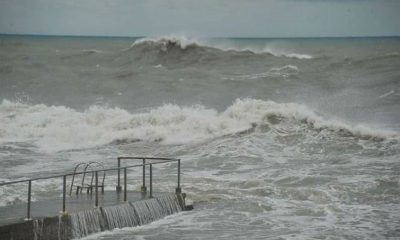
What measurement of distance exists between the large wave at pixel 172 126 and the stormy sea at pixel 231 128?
0.06 metres

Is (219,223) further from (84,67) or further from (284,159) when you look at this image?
(84,67)

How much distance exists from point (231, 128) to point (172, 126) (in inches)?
76.7

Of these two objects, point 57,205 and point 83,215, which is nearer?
point 83,215

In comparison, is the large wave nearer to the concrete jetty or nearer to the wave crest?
the concrete jetty

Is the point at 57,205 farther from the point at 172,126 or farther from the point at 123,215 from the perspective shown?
the point at 172,126

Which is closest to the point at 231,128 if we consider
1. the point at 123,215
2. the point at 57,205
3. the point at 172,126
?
the point at 172,126

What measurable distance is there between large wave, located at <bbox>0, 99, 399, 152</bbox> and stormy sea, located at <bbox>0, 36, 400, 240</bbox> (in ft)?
0.19

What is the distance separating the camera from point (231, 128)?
21328 millimetres

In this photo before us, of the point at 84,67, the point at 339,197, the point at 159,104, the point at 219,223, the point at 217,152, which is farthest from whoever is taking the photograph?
the point at 84,67

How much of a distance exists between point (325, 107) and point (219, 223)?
14.0 metres

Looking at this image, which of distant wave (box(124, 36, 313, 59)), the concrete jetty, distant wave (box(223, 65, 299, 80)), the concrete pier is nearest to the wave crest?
distant wave (box(124, 36, 313, 59))

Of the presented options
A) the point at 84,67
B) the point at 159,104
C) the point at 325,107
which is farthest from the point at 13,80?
the point at 325,107

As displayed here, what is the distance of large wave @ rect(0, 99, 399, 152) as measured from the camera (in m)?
20.7

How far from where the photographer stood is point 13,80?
37438 millimetres
